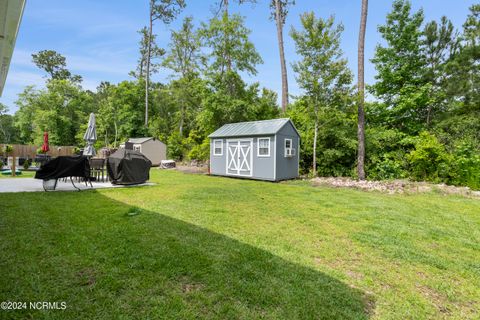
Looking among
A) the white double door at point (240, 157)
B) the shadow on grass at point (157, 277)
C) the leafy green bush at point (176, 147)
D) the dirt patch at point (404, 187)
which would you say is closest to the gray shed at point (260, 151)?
the white double door at point (240, 157)

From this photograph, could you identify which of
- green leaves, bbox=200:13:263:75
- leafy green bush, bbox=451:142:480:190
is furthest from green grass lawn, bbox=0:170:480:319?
green leaves, bbox=200:13:263:75

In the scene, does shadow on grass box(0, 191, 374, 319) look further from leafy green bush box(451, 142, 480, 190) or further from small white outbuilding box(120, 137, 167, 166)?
small white outbuilding box(120, 137, 167, 166)

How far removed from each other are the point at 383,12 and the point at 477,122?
22.8ft

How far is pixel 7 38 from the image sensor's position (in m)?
2.39

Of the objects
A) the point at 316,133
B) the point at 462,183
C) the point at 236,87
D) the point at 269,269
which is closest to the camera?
the point at 269,269

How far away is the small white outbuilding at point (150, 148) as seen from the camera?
1791 cm

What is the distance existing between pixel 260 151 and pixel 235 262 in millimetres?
8316

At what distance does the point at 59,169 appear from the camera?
6527 millimetres

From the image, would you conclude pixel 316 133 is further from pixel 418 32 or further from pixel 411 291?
pixel 411 291

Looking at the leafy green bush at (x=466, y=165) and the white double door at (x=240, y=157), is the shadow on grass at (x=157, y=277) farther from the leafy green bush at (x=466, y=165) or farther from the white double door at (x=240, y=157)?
the leafy green bush at (x=466, y=165)

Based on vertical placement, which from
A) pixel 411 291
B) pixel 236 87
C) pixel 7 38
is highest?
pixel 236 87

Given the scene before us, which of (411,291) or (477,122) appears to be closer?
(411,291)

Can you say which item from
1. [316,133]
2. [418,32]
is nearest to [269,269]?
[316,133]

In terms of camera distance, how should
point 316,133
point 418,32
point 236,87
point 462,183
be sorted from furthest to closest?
point 236,87 < point 418,32 < point 316,133 < point 462,183
